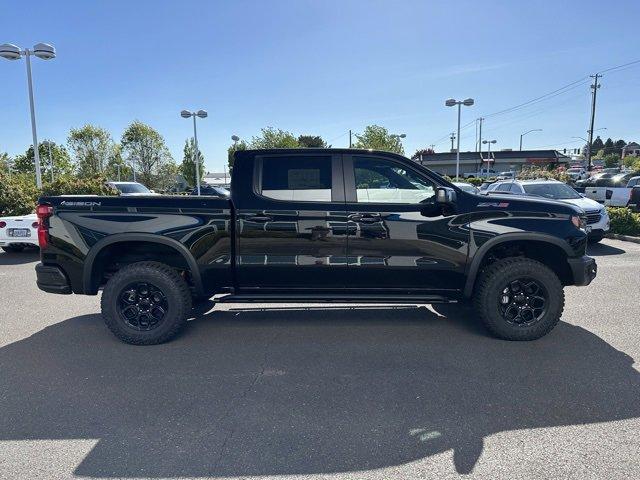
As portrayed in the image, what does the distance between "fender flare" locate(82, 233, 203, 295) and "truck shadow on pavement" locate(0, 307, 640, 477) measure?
71 centimetres

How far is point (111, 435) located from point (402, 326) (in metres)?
3.10

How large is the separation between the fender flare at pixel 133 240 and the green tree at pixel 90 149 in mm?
46810

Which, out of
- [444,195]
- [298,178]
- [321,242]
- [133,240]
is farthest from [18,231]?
[444,195]

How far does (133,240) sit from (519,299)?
3.99m

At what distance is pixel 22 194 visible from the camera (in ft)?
42.5

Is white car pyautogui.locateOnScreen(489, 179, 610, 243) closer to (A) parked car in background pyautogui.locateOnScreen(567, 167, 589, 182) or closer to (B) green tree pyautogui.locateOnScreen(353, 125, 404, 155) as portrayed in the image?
(A) parked car in background pyautogui.locateOnScreen(567, 167, 589, 182)

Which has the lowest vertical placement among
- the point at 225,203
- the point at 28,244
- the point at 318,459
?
the point at 318,459

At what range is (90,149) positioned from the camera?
150ft

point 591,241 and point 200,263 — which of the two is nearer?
point 200,263

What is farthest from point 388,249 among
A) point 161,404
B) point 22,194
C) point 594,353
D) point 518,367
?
point 22,194

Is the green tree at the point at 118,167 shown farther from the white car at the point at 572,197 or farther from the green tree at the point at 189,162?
the white car at the point at 572,197

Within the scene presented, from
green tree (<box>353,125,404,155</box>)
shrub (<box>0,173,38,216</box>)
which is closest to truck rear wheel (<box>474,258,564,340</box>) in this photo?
shrub (<box>0,173,38,216</box>)

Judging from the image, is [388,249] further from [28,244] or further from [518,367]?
[28,244]

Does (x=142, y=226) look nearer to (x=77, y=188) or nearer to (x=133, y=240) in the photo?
(x=133, y=240)
